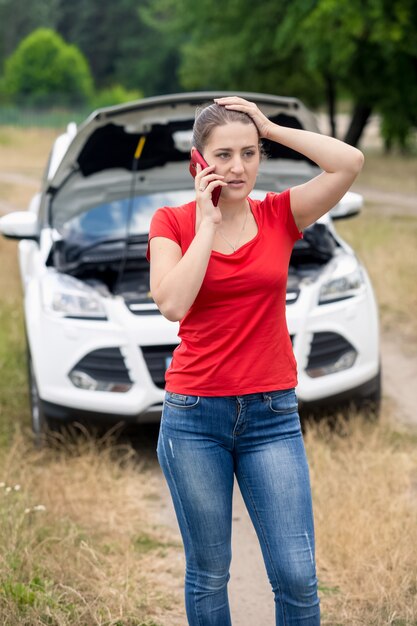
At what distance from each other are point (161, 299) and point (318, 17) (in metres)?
19.7

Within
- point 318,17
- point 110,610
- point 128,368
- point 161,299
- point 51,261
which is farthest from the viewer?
point 318,17

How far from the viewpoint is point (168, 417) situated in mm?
2859

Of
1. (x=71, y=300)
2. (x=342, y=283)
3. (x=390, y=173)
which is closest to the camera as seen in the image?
(x=71, y=300)

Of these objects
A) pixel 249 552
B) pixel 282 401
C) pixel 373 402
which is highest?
pixel 282 401

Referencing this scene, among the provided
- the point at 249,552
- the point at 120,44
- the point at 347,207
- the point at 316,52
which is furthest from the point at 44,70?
the point at 249,552

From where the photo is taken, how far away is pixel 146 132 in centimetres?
627

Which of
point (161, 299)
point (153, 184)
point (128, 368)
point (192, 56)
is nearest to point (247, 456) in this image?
point (161, 299)

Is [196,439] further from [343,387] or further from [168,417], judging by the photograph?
[343,387]

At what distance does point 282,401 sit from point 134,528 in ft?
6.78

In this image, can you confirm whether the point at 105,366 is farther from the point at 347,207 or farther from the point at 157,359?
the point at 347,207

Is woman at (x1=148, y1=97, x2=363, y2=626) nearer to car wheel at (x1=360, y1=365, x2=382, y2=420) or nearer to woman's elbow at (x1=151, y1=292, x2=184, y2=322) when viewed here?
woman's elbow at (x1=151, y1=292, x2=184, y2=322)

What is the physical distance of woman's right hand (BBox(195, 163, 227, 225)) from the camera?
2.69 m

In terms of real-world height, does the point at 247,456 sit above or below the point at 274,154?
below

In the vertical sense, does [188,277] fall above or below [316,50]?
below
